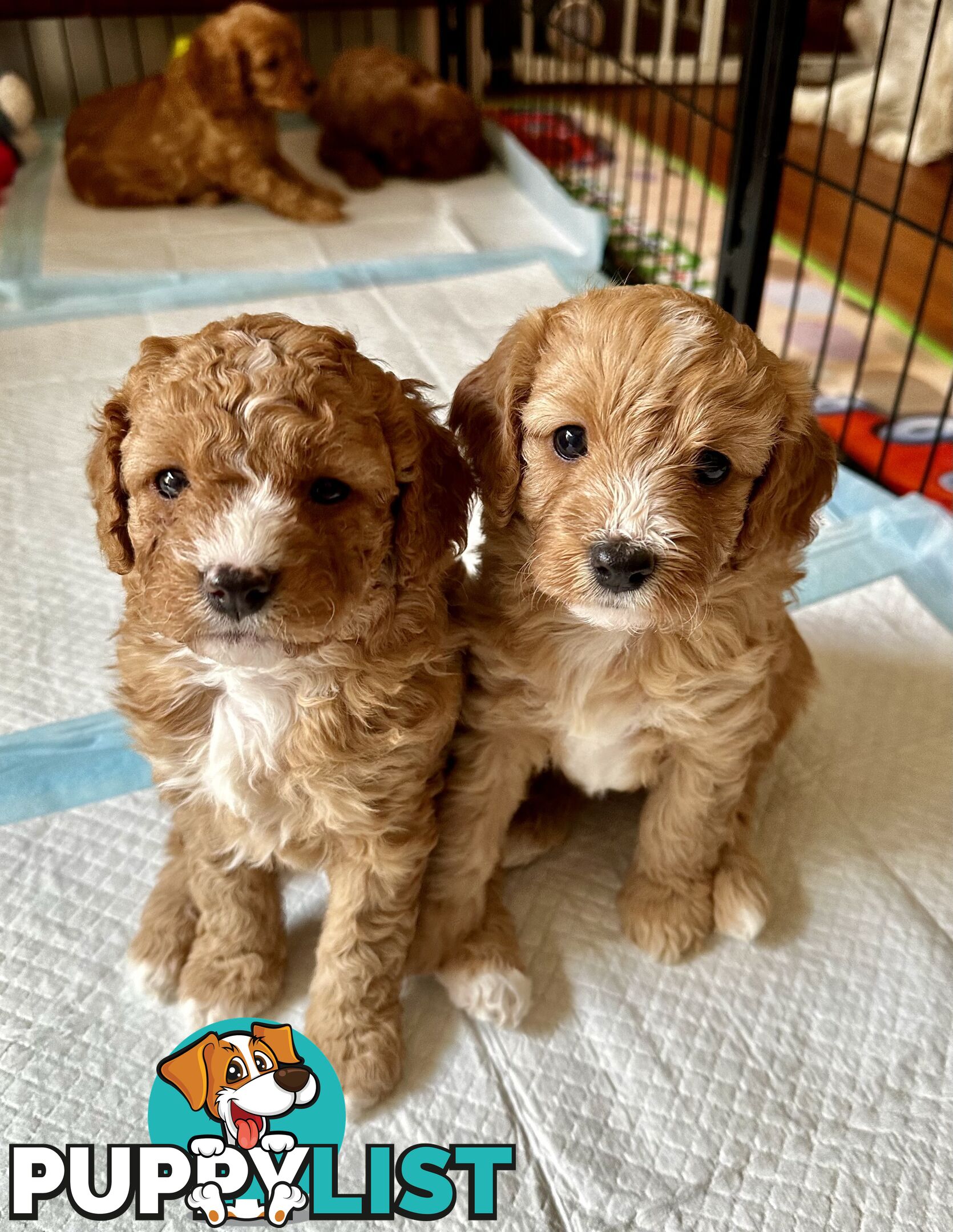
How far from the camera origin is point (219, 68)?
13.3 feet

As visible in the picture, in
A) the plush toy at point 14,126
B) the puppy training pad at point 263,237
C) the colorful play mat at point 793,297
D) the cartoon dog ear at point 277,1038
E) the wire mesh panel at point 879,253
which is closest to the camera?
the cartoon dog ear at point 277,1038

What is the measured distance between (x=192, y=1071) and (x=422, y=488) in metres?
0.92

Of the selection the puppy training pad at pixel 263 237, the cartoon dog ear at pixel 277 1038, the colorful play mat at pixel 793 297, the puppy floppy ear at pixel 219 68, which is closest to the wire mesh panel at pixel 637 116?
the colorful play mat at pixel 793 297

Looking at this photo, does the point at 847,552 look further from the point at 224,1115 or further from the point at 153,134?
the point at 153,134

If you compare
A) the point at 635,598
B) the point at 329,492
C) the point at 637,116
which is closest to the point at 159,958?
the point at 329,492

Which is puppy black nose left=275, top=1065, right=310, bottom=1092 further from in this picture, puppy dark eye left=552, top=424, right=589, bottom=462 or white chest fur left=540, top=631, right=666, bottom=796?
puppy dark eye left=552, top=424, right=589, bottom=462

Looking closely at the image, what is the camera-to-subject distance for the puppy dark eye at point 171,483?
4.16 ft

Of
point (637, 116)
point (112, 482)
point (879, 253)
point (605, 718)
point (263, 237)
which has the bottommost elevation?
point (879, 253)

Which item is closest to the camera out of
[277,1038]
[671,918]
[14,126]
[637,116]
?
[277,1038]

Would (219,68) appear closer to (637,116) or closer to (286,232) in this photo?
(286,232)

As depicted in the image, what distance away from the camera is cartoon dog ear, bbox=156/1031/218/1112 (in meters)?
1.50

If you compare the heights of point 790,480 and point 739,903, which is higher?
point 790,480

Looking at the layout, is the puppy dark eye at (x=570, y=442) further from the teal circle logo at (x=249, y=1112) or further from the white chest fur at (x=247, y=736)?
the teal circle logo at (x=249, y=1112)

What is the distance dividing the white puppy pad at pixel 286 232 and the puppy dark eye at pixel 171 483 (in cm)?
288
